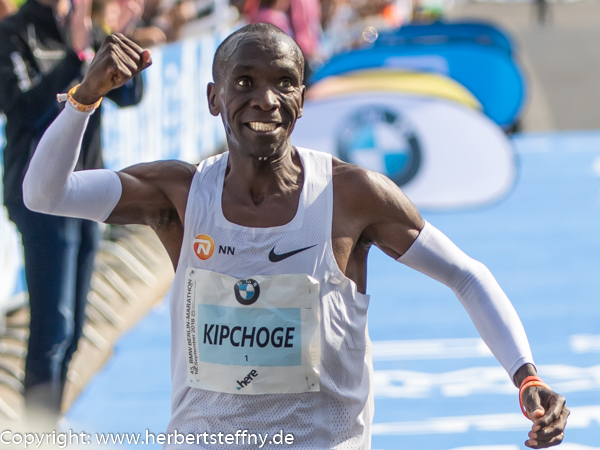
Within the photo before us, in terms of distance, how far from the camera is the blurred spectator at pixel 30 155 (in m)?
3.48

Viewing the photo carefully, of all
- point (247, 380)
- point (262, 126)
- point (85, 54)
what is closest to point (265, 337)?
point (247, 380)

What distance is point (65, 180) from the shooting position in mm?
2174

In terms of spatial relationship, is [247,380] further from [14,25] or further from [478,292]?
[14,25]

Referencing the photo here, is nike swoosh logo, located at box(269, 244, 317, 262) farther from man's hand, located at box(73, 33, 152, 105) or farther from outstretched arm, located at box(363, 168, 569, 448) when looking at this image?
man's hand, located at box(73, 33, 152, 105)

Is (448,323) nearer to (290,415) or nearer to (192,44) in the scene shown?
(290,415)

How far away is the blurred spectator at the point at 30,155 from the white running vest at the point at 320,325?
140 centimetres

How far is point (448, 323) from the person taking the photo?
18.5 feet

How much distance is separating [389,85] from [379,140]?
2.71 ft

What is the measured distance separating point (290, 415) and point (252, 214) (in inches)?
19.5

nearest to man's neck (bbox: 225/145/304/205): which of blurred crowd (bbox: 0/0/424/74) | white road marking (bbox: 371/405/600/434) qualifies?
white road marking (bbox: 371/405/600/434)

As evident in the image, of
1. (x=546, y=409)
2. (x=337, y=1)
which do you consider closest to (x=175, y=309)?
(x=546, y=409)

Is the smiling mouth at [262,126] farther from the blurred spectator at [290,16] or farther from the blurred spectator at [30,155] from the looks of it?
the blurred spectator at [290,16]

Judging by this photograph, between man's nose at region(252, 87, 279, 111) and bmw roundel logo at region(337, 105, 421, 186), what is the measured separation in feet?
20.5

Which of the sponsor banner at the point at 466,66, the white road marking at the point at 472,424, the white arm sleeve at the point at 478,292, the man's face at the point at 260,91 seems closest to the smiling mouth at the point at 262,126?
the man's face at the point at 260,91
